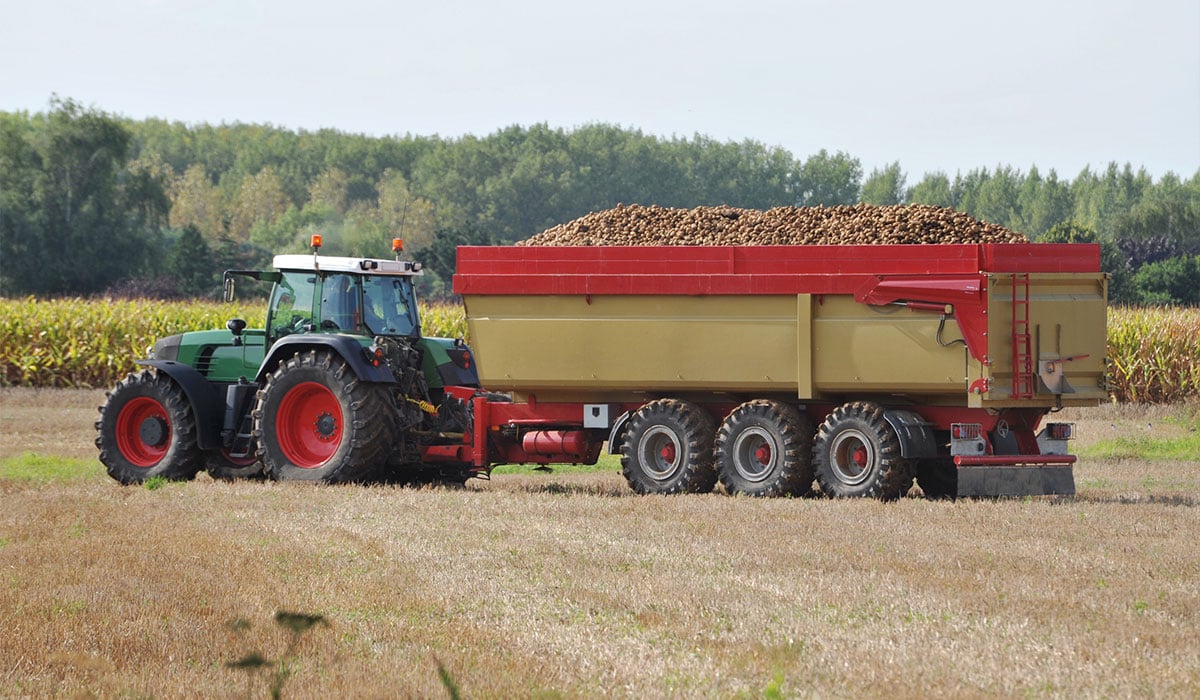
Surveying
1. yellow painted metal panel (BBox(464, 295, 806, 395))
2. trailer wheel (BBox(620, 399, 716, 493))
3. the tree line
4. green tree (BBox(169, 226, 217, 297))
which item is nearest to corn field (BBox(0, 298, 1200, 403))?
the tree line

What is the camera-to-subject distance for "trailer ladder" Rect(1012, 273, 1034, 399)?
1363 centimetres

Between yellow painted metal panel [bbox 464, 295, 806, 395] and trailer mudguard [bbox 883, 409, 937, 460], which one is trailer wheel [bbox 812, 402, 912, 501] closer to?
trailer mudguard [bbox 883, 409, 937, 460]

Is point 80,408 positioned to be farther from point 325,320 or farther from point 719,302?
point 719,302

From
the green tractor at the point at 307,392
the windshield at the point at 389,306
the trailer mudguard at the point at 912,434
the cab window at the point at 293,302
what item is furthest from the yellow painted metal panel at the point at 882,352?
the cab window at the point at 293,302

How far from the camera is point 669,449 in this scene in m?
14.8

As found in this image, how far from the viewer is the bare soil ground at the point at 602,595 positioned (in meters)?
6.67

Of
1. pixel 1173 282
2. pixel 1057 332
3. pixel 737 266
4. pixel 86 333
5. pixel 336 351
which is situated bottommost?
pixel 336 351

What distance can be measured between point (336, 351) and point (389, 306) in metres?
0.97

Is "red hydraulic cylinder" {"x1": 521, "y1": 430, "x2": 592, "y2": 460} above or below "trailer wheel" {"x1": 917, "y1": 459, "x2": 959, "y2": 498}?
above

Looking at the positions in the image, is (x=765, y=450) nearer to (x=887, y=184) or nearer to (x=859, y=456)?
(x=859, y=456)

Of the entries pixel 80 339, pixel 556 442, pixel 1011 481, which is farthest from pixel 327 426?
pixel 80 339

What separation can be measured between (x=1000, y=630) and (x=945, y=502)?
234 inches

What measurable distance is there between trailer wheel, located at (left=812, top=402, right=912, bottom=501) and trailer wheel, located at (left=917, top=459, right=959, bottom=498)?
41.6 inches

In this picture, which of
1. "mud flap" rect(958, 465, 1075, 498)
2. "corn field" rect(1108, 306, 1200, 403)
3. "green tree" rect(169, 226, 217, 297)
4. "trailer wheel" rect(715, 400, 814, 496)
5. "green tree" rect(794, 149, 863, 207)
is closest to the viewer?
"mud flap" rect(958, 465, 1075, 498)
